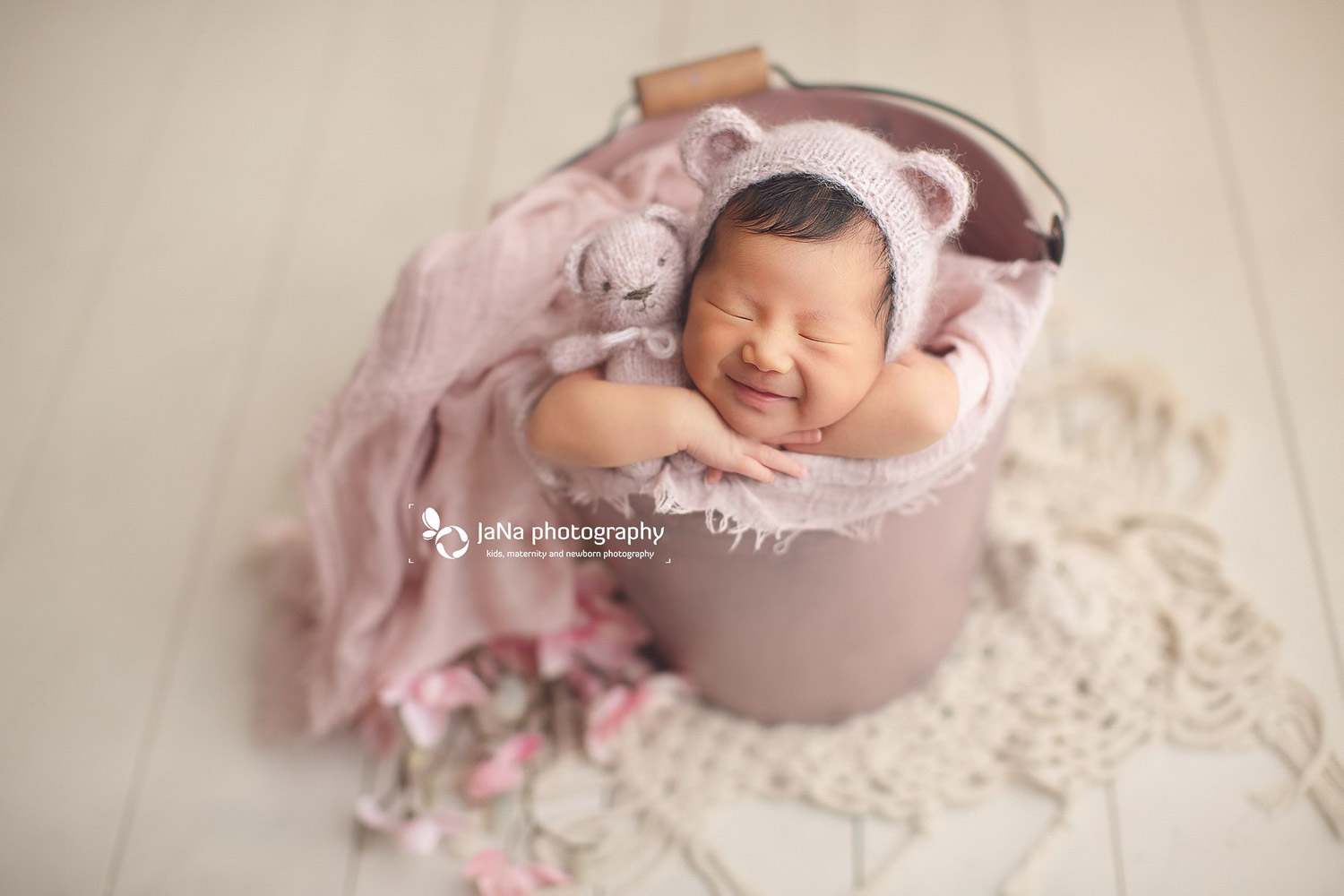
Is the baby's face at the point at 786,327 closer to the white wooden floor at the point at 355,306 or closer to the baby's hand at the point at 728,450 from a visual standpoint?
the baby's hand at the point at 728,450

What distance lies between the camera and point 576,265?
76 cm

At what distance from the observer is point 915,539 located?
86 cm

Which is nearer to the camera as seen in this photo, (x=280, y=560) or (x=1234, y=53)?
(x=280, y=560)

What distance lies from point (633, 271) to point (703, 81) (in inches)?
14.2

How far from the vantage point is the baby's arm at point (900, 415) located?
729mm

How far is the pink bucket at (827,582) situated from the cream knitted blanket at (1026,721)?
4 cm

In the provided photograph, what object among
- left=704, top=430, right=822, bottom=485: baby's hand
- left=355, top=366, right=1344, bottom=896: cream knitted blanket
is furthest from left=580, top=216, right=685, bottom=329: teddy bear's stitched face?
left=355, top=366, right=1344, bottom=896: cream knitted blanket

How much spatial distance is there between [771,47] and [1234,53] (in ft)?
2.43

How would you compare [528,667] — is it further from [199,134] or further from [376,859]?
[199,134]

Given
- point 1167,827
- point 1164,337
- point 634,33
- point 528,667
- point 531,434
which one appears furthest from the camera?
point 634,33

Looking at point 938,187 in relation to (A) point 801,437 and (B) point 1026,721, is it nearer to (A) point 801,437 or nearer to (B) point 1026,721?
(A) point 801,437

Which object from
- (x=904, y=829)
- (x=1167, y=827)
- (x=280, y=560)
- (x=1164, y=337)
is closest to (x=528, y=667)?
(x=280, y=560)

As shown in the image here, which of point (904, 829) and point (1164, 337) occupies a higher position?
point (1164, 337)

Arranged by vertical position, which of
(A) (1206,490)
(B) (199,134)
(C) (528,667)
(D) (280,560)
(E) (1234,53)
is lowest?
(C) (528,667)
